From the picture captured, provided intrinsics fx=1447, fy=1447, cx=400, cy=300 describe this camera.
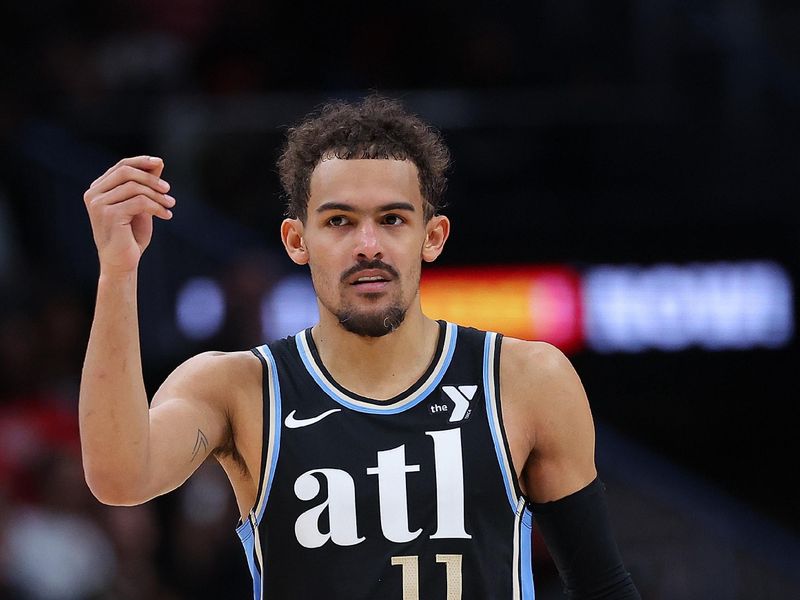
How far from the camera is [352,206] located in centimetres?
373

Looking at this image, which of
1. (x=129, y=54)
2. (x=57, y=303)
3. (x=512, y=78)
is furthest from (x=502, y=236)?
(x=129, y=54)

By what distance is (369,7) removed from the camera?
38.4 ft

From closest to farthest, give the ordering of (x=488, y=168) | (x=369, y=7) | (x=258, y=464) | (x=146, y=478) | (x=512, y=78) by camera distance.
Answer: (x=146, y=478)
(x=258, y=464)
(x=488, y=168)
(x=512, y=78)
(x=369, y=7)

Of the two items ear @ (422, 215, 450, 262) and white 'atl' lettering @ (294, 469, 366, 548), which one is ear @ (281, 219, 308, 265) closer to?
ear @ (422, 215, 450, 262)

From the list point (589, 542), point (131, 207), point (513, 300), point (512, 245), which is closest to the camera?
point (131, 207)

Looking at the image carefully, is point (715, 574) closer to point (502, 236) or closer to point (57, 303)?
point (502, 236)

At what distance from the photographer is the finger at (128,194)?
330 centimetres

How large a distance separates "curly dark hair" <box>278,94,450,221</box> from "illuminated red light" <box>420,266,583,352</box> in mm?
4753

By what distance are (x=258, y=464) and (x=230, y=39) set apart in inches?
301

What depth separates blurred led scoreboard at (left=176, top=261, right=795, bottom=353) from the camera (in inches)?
348

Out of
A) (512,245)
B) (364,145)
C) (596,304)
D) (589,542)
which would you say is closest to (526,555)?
(589,542)

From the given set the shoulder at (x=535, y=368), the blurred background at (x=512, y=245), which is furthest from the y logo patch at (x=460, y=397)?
the blurred background at (x=512, y=245)

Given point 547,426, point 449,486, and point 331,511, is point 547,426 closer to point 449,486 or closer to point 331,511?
point 449,486

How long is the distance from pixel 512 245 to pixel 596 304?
2.13ft
